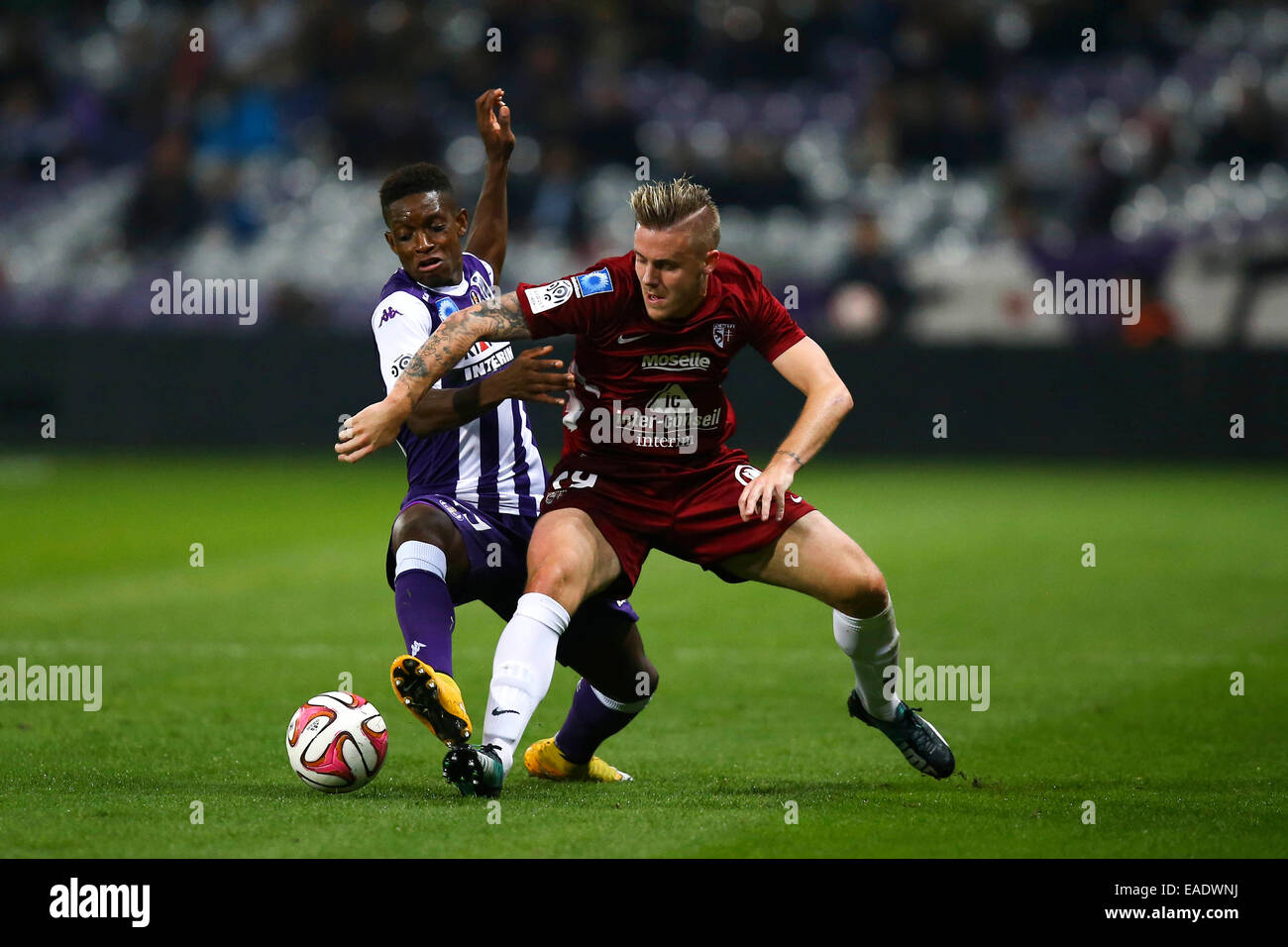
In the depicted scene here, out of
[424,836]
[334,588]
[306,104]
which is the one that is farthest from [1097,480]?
[424,836]

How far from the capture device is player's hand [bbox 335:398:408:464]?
17.6 ft

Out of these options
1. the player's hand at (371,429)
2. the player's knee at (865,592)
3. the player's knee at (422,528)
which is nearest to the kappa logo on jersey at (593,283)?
the player's hand at (371,429)

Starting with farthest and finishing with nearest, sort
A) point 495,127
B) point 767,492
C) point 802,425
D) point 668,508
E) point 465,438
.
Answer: point 495,127 < point 465,438 < point 668,508 < point 802,425 < point 767,492

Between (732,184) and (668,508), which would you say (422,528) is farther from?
(732,184)

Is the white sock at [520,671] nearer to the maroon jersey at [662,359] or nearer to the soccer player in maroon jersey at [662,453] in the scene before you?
the soccer player in maroon jersey at [662,453]

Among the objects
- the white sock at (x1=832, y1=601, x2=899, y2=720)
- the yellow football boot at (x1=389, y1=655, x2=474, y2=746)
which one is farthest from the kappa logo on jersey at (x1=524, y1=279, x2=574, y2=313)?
the white sock at (x1=832, y1=601, x2=899, y2=720)

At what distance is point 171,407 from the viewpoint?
1792 centimetres

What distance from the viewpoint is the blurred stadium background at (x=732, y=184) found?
670 inches

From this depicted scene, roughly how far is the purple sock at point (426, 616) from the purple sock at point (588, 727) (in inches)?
25.0

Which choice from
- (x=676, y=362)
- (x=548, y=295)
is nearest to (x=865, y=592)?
(x=676, y=362)

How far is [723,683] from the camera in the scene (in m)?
8.30

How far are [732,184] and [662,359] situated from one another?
13.5 metres

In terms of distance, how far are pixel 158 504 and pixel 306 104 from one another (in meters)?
8.08
